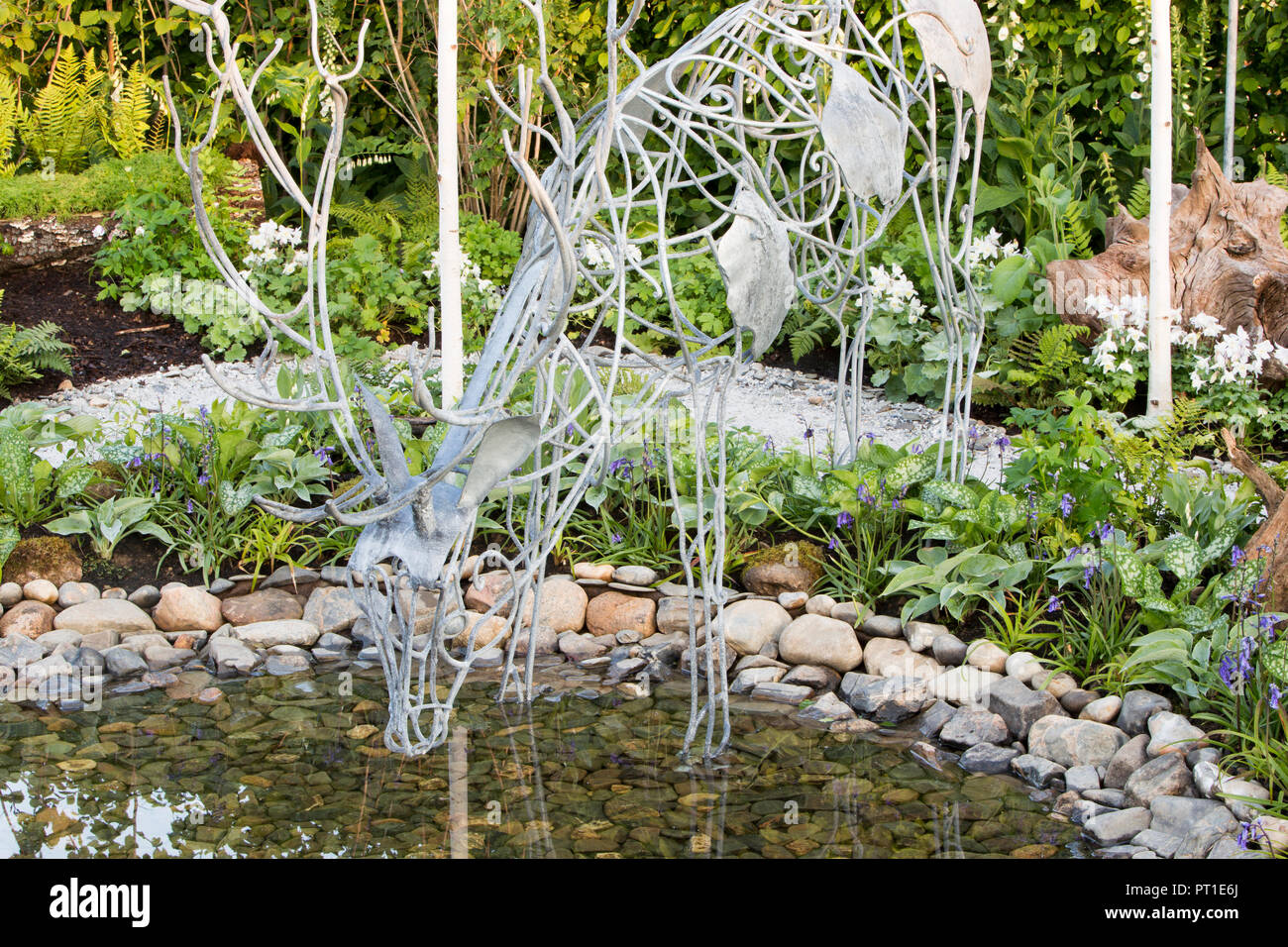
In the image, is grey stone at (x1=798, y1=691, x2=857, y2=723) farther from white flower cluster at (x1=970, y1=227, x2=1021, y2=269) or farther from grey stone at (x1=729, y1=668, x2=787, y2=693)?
white flower cluster at (x1=970, y1=227, x2=1021, y2=269)

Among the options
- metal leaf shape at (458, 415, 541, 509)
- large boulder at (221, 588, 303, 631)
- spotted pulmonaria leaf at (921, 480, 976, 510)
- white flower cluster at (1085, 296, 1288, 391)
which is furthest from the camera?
white flower cluster at (1085, 296, 1288, 391)

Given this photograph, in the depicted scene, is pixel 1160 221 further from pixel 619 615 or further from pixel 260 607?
pixel 260 607

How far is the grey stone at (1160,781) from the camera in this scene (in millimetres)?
2600

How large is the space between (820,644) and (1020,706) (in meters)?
0.58

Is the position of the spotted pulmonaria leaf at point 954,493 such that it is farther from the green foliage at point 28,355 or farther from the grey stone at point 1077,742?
the green foliage at point 28,355

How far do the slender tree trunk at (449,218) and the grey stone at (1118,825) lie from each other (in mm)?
2484

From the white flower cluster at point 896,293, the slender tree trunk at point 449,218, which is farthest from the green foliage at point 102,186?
the white flower cluster at point 896,293

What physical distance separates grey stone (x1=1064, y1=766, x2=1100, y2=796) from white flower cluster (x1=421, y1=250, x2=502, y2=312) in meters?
3.57

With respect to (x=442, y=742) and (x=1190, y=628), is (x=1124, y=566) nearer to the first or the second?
(x=1190, y=628)

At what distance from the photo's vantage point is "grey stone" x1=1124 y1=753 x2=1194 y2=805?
2600mm

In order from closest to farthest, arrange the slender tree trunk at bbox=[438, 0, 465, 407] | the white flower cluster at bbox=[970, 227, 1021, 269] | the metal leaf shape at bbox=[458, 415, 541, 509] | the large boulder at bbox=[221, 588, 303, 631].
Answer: the metal leaf shape at bbox=[458, 415, 541, 509] → the large boulder at bbox=[221, 588, 303, 631] → the slender tree trunk at bbox=[438, 0, 465, 407] → the white flower cluster at bbox=[970, 227, 1021, 269]

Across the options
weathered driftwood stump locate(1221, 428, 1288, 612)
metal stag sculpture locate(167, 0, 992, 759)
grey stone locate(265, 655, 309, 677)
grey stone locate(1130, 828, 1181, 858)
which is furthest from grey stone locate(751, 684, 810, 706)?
grey stone locate(265, 655, 309, 677)

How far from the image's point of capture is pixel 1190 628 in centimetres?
293

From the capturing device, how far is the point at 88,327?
18.5 ft
